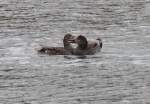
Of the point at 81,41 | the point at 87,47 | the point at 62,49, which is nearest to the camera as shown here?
the point at 81,41

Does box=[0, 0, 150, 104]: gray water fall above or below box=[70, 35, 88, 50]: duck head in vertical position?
below

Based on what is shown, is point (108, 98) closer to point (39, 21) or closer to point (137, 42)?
point (137, 42)

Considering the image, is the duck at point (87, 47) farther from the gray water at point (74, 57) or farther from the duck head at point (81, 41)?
the gray water at point (74, 57)

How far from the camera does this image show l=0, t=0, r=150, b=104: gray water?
18.5m

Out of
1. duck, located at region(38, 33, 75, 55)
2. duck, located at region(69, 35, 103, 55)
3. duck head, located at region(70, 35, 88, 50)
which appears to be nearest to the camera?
duck head, located at region(70, 35, 88, 50)

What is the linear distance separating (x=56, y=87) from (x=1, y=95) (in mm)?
1514

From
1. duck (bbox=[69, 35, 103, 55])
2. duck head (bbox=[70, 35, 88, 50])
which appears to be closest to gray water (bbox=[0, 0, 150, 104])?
duck (bbox=[69, 35, 103, 55])

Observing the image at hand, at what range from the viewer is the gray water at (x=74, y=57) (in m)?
18.5

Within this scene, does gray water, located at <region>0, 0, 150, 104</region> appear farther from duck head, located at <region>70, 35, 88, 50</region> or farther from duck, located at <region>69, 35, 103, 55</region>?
duck head, located at <region>70, 35, 88, 50</region>

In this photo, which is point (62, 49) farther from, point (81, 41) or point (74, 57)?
point (81, 41)

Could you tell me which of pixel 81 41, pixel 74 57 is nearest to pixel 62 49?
pixel 74 57

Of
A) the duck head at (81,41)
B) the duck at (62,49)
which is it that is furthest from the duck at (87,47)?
the duck at (62,49)

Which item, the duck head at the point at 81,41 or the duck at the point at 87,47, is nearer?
the duck head at the point at 81,41

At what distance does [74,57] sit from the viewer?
21.7 m
